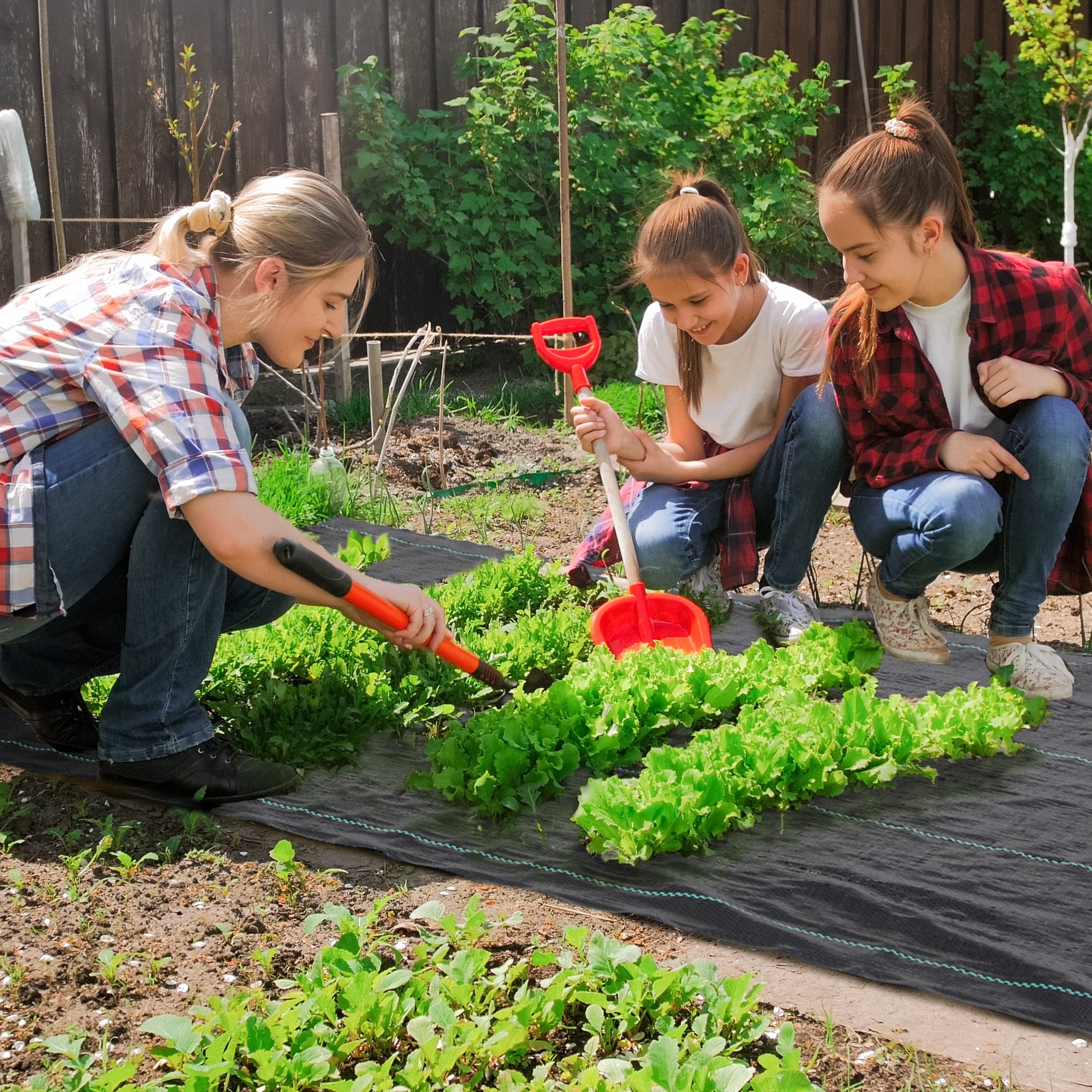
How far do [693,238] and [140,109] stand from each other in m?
3.60

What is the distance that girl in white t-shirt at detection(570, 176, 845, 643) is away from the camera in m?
3.01

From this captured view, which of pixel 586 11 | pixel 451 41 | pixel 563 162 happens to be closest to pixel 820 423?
pixel 563 162

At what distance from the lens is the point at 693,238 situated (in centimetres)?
294

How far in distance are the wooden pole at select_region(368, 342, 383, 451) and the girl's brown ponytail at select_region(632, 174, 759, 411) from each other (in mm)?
2099

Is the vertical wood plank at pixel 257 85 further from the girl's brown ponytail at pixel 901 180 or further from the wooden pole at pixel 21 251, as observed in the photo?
the girl's brown ponytail at pixel 901 180

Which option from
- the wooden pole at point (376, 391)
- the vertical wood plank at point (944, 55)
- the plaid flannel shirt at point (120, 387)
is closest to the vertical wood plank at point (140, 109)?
the wooden pole at point (376, 391)

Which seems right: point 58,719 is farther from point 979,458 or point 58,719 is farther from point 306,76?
point 306,76

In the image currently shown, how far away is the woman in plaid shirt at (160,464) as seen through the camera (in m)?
2.11

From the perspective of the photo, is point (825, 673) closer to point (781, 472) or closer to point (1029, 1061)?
point (781, 472)

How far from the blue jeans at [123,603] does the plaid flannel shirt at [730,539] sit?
1122mm

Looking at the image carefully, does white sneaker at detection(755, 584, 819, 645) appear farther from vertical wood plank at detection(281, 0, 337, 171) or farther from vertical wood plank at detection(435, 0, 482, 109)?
vertical wood plank at detection(435, 0, 482, 109)

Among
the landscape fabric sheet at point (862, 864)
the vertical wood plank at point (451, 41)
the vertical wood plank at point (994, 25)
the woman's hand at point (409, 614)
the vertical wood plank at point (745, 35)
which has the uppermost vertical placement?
the vertical wood plank at point (994, 25)

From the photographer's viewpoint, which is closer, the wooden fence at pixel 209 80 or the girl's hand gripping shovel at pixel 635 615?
the girl's hand gripping shovel at pixel 635 615

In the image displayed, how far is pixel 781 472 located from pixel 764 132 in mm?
4369
